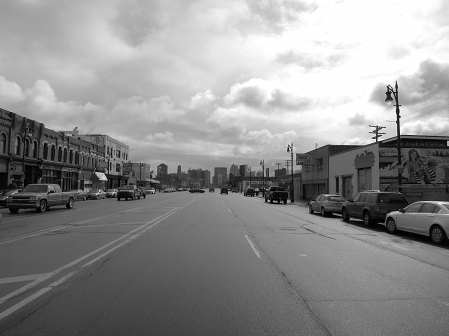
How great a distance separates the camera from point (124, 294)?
5.77 meters

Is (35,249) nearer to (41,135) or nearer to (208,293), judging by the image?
(208,293)

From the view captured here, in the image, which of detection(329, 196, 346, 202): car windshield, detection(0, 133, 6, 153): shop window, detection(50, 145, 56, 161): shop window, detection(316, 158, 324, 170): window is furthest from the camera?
detection(50, 145, 56, 161): shop window

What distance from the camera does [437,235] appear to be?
12094 mm

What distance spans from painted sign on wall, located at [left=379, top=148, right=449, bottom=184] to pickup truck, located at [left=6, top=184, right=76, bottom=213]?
26038mm

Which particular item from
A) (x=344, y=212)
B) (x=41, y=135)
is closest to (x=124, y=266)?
(x=344, y=212)

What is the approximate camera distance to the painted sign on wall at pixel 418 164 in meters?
30.5

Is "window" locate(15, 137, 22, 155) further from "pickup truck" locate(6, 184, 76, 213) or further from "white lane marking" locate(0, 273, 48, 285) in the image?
"white lane marking" locate(0, 273, 48, 285)

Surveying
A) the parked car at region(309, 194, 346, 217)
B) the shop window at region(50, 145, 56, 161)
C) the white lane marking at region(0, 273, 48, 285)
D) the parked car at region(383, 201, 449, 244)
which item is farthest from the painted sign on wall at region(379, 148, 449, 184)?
the shop window at region(50, 145, 56, 161)

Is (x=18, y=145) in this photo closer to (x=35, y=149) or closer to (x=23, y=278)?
(x=35, y=149)

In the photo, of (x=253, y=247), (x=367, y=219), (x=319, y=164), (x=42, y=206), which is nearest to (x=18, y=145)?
(x=42, y=206)

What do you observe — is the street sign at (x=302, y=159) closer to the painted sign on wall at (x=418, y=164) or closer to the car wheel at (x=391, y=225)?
the painted sign on wall at (x=418, y=164)

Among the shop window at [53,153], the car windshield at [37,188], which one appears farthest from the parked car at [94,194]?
the car windshield at [37,188]

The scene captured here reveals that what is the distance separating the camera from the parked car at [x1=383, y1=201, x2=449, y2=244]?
11.9 m

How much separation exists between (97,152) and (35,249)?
5888 centimetres
